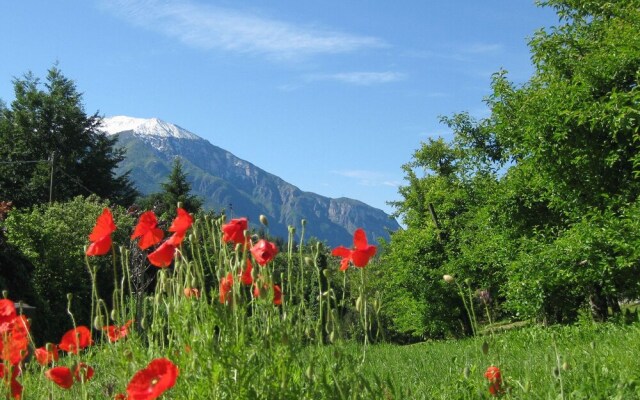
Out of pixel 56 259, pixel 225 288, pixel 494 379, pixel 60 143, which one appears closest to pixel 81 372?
pixel 225 288

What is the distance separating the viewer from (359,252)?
2.58 m

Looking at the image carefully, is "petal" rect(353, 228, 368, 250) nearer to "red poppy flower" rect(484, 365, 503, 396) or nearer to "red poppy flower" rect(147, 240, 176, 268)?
"red poppy flower" rect(147, 240, 176, 268)

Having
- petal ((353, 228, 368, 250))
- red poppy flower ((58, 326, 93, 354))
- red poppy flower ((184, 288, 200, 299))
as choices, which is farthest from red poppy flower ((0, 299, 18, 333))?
petal ((353, 228, 368, 250))

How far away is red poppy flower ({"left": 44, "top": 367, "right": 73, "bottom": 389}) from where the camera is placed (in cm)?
249

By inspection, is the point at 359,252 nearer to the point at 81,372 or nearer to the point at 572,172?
the point at 81,372

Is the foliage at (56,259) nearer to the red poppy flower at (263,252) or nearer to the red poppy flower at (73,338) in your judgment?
the red poppy flower at (73,338)

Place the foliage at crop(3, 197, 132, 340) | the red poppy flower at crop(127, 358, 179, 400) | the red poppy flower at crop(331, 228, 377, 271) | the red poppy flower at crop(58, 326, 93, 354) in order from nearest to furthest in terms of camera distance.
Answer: the red poppy flower at crop(127, 358, 179, 400) < the red poppy flower at crop(331, 228, 377, 271) < the red poppy flower at crop(58, 326, 93, 354) < the foliage at crop(3, 197, 132, 340)

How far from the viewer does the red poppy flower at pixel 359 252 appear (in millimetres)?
2549

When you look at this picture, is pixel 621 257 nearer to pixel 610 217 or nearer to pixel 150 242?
pixel 610 217

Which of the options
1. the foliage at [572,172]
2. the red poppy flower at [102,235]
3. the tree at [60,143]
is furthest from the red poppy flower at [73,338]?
the tree at [60,143]

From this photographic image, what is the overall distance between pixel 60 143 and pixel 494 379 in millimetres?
36980

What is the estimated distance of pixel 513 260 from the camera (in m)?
13.7

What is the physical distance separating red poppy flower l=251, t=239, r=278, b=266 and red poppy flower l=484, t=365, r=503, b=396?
113 cm

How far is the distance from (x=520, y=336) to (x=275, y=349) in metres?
8.97
